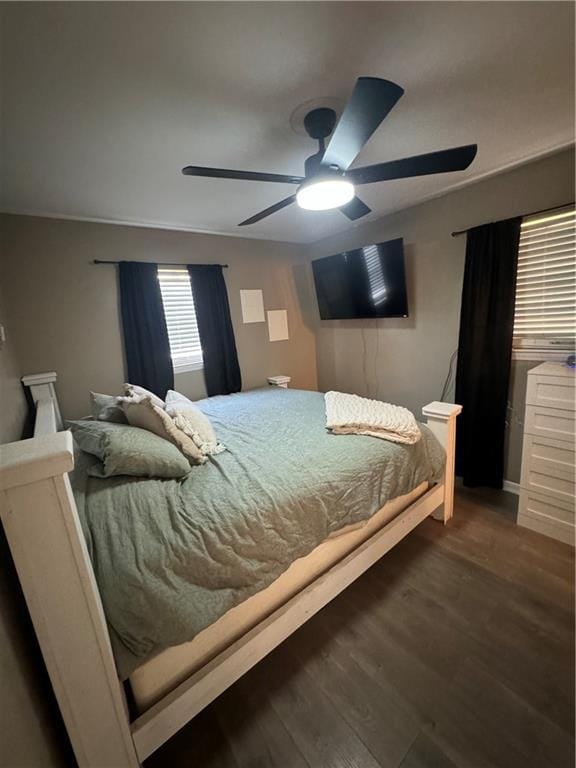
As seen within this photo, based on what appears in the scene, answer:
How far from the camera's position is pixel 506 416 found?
7.98ft

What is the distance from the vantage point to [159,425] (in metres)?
1.60

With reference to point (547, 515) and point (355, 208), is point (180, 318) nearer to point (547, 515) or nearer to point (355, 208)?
point (355, 208)

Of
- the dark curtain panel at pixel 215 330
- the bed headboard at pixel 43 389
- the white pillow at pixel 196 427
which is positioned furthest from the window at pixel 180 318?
the white pillow at pixel 196 427

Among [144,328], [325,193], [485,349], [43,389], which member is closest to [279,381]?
[144,328]

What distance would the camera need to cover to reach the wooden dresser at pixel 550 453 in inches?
72.1

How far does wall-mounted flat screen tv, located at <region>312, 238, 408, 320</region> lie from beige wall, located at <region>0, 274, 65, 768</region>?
3070 mm

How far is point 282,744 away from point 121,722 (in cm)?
61

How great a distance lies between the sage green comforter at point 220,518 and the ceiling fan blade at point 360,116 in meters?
1.41

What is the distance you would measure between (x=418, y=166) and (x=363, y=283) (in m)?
1.71

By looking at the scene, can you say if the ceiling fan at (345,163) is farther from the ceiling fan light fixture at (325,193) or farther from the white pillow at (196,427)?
the white pillow at (196,427)

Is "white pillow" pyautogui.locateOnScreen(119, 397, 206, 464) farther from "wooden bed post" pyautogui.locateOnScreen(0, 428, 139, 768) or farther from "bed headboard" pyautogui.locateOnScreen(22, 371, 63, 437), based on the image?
"bed headboard" pyautogui.locateOnScreen(22, 371, 63, 437)

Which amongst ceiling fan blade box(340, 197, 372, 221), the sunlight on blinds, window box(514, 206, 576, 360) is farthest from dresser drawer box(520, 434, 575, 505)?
ceiling fan blade box(340, 197, 372, 221)

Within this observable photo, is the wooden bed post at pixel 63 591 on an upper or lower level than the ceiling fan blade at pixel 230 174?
lower

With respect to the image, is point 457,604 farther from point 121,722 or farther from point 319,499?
point 121,722
